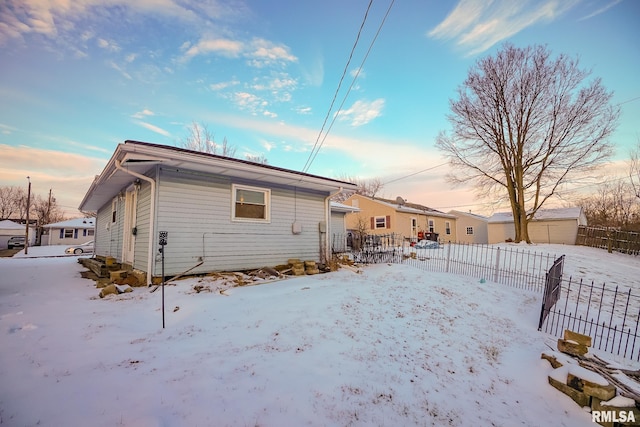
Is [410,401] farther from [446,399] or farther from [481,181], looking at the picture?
[481,181]

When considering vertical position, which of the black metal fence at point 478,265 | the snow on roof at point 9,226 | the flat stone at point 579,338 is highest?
the snow on roof at point 9,226

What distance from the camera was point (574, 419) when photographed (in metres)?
2.84

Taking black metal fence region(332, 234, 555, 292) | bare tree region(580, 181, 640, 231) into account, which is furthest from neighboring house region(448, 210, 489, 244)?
black metal fence region(332, 234, 555, 292)

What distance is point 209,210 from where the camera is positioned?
7535mm

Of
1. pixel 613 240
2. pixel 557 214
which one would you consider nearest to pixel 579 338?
pixel 613 240

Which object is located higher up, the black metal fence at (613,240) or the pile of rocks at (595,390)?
the black metal fence at (613,240)

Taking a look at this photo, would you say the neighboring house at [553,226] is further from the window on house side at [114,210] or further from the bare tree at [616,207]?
the window on house side at [114,210]

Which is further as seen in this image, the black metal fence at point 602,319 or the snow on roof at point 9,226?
the snow on roof at point 9,226

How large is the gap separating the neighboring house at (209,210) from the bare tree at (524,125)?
14877 mm

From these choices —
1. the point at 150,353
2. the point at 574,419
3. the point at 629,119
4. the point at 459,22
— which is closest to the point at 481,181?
the point at 629,119

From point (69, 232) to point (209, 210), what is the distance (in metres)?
36.8

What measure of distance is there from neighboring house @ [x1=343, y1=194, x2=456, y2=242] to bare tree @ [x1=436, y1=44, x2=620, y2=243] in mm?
5402

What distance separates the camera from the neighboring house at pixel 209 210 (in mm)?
6680

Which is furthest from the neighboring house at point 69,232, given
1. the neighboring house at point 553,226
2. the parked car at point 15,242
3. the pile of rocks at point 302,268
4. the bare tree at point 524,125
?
the neighboring house at point 553,226
